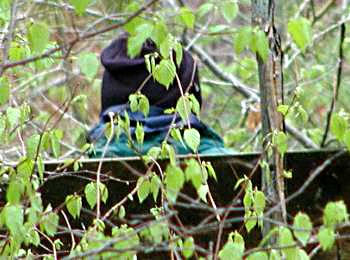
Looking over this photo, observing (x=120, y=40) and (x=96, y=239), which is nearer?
(x=96, y=239)

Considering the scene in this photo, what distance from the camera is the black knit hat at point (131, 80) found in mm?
4855

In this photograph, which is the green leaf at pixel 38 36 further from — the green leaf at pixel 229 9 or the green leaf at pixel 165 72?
the green leaf at pixel 229 9

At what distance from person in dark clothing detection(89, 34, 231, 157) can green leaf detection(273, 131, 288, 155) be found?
3.38 feet

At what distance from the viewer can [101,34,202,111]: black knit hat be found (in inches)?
191

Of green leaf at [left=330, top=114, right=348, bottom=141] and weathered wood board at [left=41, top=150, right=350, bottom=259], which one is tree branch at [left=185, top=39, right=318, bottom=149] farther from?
green leaf at [left=330, top=114, right=348, bottom=141]

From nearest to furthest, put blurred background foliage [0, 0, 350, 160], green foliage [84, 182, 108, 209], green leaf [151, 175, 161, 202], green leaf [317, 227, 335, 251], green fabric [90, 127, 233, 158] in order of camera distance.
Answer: green leaf [317, 227, 335, 251] < green leaf [151, 175, 161, 202] < green foliage [84, 182, 108, 209] < green fabric [90, 127, 233, 158] < blurred background foliage [0, 0, 350, 160]

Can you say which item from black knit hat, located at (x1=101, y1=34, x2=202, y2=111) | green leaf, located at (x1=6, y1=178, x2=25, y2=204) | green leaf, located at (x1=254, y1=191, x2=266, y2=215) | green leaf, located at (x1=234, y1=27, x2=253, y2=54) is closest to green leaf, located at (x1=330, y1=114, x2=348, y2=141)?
green leaf, located at (x1=254, y1=191, x2=266, y2=215)

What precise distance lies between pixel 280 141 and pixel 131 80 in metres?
1.68

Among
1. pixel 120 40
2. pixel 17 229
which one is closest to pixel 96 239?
pixel 17 229

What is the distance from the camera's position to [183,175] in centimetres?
278

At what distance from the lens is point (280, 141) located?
342 centimetres

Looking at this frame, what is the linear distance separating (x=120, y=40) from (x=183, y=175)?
250 cm

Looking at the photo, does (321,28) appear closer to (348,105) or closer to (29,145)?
(348,105)

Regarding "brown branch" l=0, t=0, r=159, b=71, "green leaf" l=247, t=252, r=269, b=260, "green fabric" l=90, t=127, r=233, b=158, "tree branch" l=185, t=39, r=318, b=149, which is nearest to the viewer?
"brown branch" l=0, t=0, r=159, b=71
